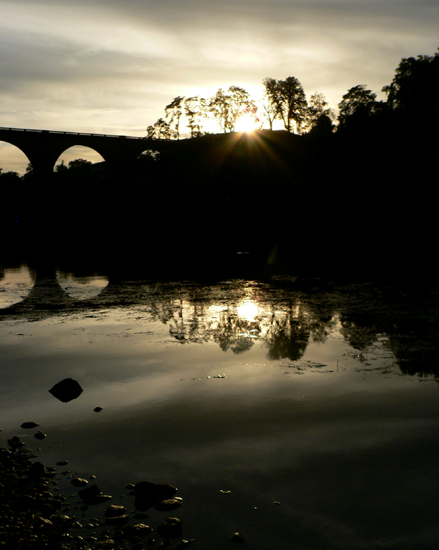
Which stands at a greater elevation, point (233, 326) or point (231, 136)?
point (231, 136)

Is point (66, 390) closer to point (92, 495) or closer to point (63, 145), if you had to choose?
point (92, 495)

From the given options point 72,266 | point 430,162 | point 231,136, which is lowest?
point 72,266

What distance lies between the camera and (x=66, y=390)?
724 centimetres

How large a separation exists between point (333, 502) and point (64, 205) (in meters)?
57.5

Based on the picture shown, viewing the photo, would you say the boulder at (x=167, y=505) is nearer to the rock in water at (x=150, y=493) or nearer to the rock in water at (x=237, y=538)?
the rock in water at (x=150, y=493)

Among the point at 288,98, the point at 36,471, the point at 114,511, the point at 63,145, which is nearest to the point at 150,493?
the point at 114,511

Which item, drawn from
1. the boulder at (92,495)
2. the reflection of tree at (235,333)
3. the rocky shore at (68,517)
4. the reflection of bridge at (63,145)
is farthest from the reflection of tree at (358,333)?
the reflection of bridge at (63,145)

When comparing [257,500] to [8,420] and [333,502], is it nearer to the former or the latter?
[333,502]

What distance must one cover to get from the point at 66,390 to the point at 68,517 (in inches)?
124

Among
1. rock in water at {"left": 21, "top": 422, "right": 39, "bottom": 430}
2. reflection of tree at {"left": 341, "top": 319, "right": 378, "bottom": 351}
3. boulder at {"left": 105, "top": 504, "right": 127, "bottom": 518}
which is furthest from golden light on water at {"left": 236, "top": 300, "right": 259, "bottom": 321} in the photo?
boulder at {"left": 105, "top": 504, "right": 127, "bottom": 518}

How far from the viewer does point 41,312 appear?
13.5 meters

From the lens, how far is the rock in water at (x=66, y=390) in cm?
720

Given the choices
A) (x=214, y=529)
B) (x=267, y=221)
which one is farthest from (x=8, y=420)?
(x=267, y=221)

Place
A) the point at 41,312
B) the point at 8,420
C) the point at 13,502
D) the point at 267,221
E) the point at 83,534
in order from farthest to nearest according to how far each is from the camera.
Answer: the point at 267,221
the point at 41,312
the point at 8,420
the point at 13,502
the point at 83,534
